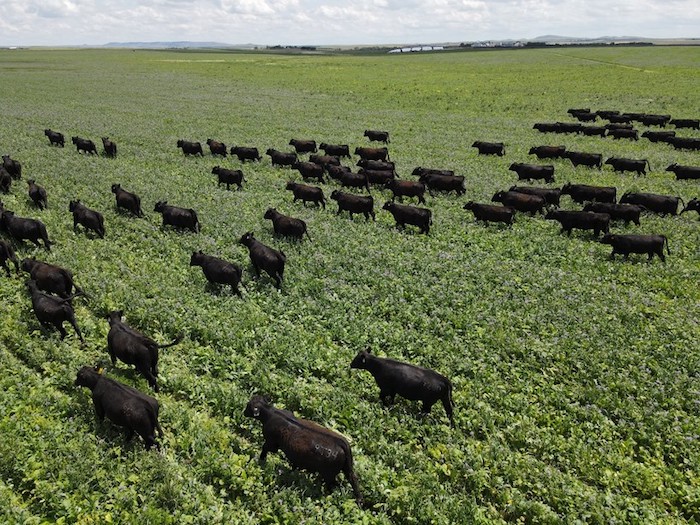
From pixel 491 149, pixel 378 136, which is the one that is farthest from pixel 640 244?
pixel 378 136

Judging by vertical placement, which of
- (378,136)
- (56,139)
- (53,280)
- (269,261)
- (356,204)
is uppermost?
(378,136)

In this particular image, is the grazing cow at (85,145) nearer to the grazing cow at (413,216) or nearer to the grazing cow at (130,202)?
the grazing cow at (130,202)

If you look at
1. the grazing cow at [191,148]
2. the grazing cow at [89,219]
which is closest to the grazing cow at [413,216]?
the grazing cow at [89,219]

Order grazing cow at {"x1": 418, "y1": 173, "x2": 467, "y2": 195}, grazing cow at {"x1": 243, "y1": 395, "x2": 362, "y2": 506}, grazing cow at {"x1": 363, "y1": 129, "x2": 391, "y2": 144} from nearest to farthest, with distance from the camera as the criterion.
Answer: grazing cow at {"x1": 243, "y1": 395, "x2": 362, "y2": 506} → grazing cow at {"x1": 418, "y1": 173, "x2": 467, "y2": 195} → grazing cow at {"x1": 363, "y1": 129, "x2": 391, "y2": 144}

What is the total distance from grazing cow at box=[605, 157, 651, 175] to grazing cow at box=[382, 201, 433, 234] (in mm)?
13953

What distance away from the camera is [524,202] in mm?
18828

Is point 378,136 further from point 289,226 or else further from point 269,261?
point 269,261

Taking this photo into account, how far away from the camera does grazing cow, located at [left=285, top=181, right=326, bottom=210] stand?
63.2 feet

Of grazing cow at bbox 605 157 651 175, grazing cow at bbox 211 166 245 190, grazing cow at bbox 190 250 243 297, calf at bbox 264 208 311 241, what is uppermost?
grazing cow at bbox 605 157 651 175

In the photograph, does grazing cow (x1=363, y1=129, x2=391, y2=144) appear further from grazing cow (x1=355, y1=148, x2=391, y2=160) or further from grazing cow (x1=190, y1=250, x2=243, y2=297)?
grazing cow (x1=190, y1=250, x2=243, y2=297)

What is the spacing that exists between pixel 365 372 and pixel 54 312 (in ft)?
21.1

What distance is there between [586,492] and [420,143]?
2772cm

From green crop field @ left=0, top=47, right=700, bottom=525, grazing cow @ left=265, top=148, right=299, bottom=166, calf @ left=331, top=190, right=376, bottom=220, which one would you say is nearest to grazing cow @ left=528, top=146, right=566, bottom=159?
green crop field @ left=0, top=47, right=700, bottom=525

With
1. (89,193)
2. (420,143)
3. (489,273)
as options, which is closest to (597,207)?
(489,273)
